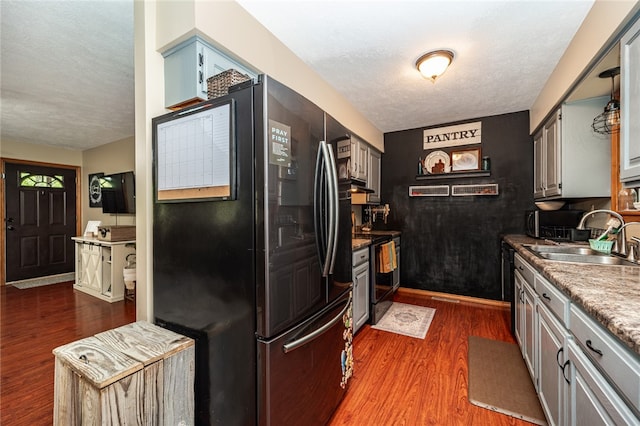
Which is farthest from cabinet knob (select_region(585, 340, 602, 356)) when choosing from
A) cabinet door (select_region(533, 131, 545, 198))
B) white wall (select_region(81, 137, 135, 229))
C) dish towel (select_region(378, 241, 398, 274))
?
white wall (select_region(81, 137, 135, 229))

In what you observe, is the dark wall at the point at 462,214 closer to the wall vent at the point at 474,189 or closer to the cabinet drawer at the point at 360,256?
the wall vent at the point at 474,189

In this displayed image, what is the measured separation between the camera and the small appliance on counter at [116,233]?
3.99 m

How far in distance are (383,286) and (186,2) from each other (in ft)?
10.3

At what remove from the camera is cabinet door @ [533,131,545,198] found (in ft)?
9.84

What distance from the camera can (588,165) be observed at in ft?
7.66

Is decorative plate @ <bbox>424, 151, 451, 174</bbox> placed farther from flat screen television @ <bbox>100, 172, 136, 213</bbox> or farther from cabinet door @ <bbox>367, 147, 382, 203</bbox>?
flat screen television @ <bbox>100, 172, 136, 213</bbox>

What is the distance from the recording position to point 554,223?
2678mm

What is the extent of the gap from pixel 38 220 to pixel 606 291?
7492 mm

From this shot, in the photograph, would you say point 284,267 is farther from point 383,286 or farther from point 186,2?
point 383,286

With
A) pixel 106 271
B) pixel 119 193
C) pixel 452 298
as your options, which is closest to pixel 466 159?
pixel 452 298

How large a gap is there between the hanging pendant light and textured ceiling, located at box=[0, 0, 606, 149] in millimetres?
402

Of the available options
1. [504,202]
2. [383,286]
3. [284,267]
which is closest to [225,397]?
[284,267]

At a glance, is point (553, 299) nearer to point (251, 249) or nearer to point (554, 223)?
point (251, 249)

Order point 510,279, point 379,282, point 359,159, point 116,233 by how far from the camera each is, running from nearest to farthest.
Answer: point 510,279 < point 379,282 < point 359,159 < point 116,233
